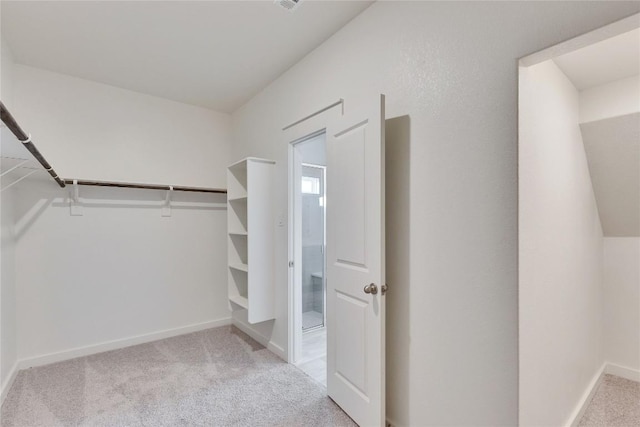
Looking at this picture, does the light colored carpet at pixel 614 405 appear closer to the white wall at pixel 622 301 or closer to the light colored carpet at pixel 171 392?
the white wall at pixel 622 301

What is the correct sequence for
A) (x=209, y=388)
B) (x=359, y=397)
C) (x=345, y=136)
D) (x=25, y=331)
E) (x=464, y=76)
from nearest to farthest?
(x=464, y=76)
(x=359, y=397)
(x=345, y=136)
(x=209, y=388)
(x=25, y=331)

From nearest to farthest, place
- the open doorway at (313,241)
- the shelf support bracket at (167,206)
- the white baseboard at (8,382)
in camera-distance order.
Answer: the white baseboard at (8,382) → the shelf support bracket at (167,206) → the open doorway at (313,241)

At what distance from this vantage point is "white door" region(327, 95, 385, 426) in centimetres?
175

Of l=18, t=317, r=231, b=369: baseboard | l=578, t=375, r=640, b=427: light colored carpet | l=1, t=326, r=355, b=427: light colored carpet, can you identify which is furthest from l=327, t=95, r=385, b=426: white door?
l=18, t=317, r=231, b=369: baseboard

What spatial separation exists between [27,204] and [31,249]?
399mm

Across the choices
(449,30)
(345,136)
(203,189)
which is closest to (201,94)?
(203,189)

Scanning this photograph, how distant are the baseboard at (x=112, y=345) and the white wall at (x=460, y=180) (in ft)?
8.29

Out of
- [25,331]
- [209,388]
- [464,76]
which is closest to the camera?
[464,76]

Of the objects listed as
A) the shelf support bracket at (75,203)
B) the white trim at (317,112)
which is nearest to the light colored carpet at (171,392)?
the shelf support bracket at (75,203)

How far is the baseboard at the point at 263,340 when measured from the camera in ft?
9.50

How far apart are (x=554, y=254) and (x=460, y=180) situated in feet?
2.28

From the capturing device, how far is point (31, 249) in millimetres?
2754

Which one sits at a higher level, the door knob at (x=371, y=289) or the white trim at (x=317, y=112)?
the white trim at (x=317, y=112)

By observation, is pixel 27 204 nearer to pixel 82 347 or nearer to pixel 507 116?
pixel 82 347
